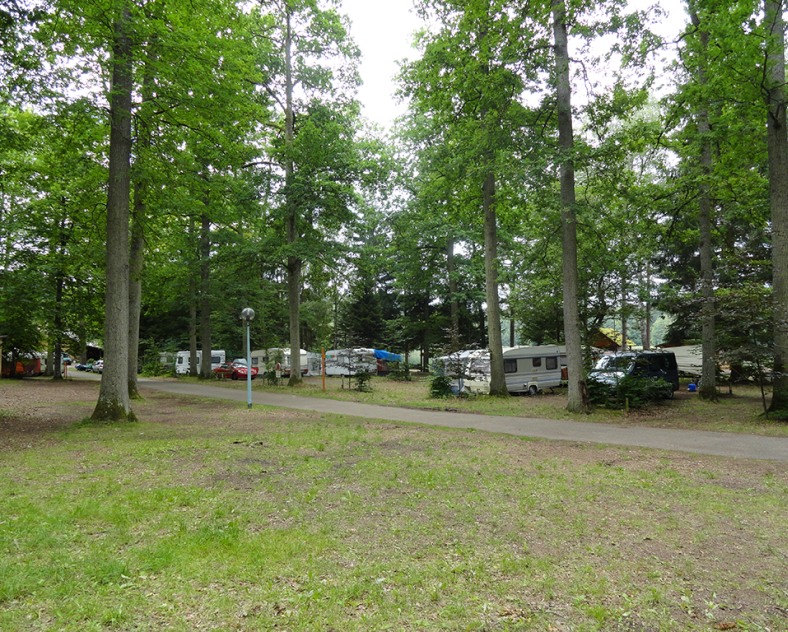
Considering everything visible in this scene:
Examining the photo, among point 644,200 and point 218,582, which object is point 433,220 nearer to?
point 644,200

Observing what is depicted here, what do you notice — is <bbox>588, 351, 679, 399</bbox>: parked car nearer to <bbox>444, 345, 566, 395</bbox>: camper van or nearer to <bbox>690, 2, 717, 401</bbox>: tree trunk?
<bbox>690, 2, 717, 401</bbox>: tree trunk

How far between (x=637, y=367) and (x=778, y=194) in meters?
7.75

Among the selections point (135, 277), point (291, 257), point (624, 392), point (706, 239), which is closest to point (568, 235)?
point (624, 392)

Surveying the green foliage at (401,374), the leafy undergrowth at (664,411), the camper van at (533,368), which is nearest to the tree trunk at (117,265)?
the leafy undergrowth at (664,411)

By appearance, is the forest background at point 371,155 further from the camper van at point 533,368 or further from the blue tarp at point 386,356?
the blue tarp at point 386,356

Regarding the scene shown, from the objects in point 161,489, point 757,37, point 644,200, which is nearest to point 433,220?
point 644,200

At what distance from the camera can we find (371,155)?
22.8 m

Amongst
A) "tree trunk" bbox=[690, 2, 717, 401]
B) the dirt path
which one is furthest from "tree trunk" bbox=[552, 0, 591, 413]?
"tree trunk" bbox=[690, 2, 717, 401]

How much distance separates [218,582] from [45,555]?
5.05ft

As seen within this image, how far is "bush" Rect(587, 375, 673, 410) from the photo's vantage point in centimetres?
1421

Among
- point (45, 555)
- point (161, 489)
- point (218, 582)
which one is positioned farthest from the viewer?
point (161, 489)

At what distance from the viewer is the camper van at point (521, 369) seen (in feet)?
63.3

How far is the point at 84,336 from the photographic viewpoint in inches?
1028

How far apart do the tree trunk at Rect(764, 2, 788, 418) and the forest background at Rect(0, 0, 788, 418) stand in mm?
54
